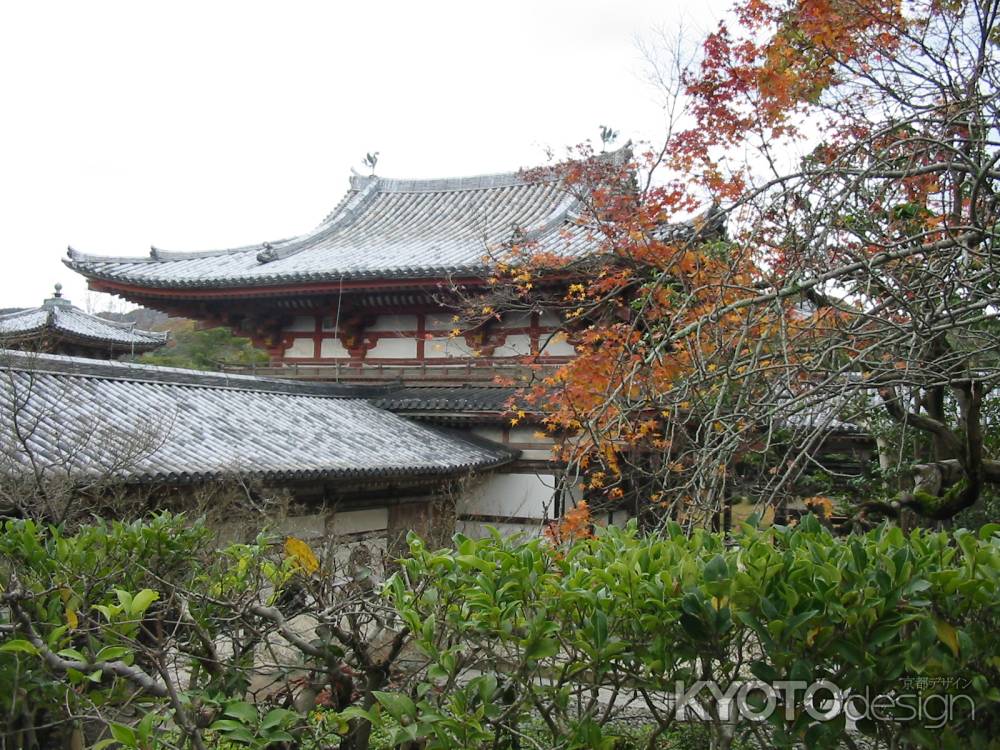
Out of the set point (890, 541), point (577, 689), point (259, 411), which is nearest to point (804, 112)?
point (890, 541)

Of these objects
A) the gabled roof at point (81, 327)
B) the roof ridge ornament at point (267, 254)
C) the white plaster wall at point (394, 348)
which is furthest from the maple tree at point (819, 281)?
the gabled roof at point (81, 327)

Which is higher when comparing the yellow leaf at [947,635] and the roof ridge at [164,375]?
the roof ridge at [164,375]

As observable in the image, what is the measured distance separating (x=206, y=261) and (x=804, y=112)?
1183 centimetres

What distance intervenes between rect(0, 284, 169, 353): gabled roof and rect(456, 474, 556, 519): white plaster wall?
1107cm

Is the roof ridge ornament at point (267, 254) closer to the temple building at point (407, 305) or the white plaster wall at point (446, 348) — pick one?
the temple building at point (407, 305)

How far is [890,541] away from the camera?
249cm

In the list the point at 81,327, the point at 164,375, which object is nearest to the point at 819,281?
the point at 164,375

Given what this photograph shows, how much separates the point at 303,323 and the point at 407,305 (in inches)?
87.5

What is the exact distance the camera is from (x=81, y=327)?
67.1ft

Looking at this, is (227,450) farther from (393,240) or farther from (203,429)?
(393,240)

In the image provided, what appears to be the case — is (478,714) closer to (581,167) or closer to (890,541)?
(890,541)

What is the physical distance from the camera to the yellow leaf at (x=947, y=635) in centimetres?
215

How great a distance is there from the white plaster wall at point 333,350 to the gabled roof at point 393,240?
1.30 meters

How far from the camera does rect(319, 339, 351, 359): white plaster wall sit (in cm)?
1387
